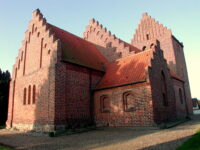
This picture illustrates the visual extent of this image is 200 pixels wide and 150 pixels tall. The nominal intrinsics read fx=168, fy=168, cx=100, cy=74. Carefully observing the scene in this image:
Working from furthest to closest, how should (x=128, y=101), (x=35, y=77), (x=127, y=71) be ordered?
1. (x=127, y=71)
2. (x=35, y=77)
3. (x=128, y=101)

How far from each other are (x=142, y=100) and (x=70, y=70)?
23.0 feet

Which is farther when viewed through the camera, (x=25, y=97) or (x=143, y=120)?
(x=25, y=97)

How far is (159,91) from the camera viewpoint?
51.4 ft

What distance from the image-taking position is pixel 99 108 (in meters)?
17.1

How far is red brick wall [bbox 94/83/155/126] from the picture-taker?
542 inches

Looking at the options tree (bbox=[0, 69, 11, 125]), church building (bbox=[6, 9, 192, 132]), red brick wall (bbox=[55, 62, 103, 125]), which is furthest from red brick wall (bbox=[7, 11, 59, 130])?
tree (bbox=[0, 69, 11, 125])

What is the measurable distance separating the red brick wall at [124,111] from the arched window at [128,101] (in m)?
0.25

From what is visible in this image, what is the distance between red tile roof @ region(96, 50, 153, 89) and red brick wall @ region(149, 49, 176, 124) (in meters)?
0.76

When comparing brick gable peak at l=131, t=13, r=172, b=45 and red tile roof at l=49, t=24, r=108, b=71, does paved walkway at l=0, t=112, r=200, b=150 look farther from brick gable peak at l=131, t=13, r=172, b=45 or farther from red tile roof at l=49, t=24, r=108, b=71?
brick gable peak at l=131, t=13, r=172, b=45

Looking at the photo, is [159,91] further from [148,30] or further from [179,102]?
[148,30]

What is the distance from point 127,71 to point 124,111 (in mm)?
4209

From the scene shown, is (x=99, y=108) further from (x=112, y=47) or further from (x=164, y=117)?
(x=112, y=47)

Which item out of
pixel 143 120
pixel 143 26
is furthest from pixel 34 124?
pixel 143 26

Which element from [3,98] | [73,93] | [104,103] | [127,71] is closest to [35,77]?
[73,93]
